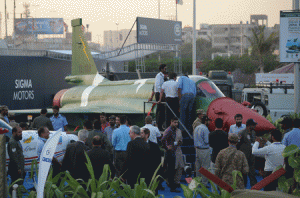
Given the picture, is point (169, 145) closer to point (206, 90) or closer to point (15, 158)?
point (206, 90)

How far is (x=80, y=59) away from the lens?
20.1 m

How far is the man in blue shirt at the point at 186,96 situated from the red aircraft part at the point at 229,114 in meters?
0.60

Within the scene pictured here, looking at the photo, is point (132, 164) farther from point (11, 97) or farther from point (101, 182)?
point (11, 97)

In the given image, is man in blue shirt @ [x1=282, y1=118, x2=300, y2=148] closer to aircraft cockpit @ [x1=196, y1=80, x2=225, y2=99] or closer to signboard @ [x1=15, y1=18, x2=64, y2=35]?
aircraft cockpit @ [x1=196, y1=80, x2=225, y2=99]

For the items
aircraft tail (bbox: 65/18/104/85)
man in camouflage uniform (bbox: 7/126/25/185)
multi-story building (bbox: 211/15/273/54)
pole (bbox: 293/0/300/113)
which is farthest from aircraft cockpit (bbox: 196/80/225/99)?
multi-story building (bbox: 211/15/273/54)

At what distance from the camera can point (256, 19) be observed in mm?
150125

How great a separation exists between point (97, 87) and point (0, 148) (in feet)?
41.3

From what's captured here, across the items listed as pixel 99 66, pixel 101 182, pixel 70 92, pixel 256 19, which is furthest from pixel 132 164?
pixel 256 19

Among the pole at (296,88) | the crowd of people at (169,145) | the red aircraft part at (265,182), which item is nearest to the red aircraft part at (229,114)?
the crowd of people at (169,145)

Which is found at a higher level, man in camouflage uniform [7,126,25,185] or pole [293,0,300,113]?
pole [293,0,300,113]

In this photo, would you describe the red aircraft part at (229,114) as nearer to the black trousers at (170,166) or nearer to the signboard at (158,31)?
the black trousers at (170,166)

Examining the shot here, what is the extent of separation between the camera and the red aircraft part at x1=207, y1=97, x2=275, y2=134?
10258 mm

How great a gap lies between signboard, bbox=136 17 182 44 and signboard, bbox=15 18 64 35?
52.8 metres

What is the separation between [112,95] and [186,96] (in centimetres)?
497
